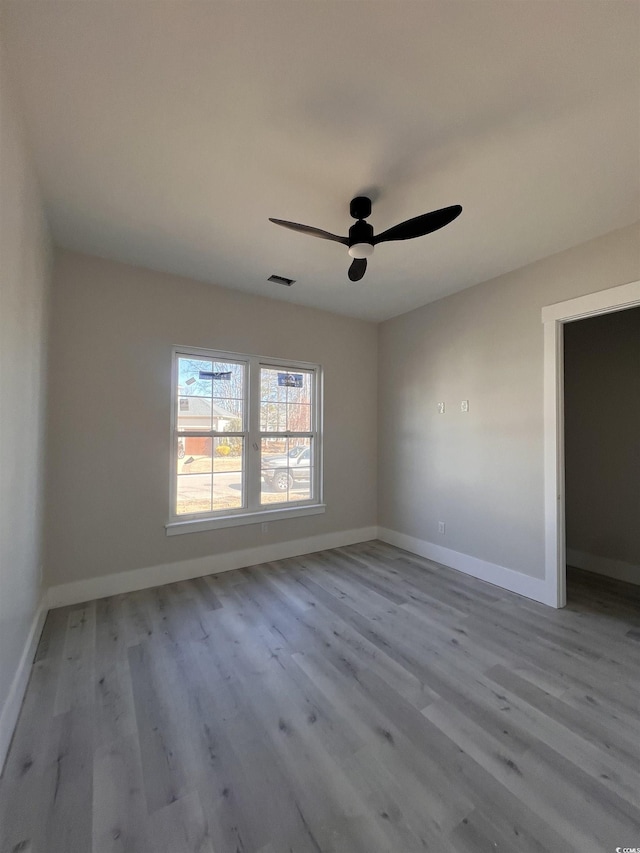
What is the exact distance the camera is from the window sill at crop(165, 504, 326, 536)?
3240 millimetres

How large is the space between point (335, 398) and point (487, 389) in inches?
A: 66.3

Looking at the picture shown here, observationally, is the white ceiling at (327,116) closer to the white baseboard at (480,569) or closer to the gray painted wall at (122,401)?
the gray painted wall at (122,401)

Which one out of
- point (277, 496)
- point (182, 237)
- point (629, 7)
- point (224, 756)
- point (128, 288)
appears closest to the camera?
point (629, 7)

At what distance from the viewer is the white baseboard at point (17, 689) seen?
1447 mm

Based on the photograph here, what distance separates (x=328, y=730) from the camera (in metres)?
1.60

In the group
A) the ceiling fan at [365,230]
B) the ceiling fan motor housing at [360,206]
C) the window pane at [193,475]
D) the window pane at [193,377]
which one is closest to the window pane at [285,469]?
the window pane at [193,475]

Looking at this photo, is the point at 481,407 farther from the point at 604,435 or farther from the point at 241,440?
the point at 241,440

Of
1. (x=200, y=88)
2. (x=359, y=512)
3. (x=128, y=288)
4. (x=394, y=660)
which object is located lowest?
(x=394, y=660)

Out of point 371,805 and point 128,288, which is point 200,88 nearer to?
point 128,288

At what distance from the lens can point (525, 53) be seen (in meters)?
1.34

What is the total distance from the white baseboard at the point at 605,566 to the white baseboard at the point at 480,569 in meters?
1.13


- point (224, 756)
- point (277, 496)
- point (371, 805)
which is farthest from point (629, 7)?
point (277, 496)

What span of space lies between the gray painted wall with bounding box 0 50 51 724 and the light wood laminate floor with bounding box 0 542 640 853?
44 cm

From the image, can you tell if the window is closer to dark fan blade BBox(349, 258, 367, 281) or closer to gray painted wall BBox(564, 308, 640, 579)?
dark fan blade BBox(349, 258, 367, 281)
